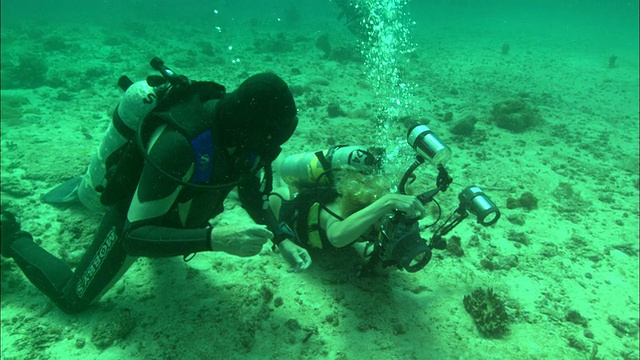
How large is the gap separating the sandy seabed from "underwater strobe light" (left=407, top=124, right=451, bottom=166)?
1606mm

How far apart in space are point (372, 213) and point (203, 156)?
60.7 inches

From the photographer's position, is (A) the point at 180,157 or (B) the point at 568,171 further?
(B) the point at 568,171

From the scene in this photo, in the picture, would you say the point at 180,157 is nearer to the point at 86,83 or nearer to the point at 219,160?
the point at 219,160

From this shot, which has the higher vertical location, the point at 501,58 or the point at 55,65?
the point at 501,58

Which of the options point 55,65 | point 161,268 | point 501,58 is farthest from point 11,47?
point 501,58

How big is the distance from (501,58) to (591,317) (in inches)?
715

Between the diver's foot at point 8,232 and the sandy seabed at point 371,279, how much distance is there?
0.45 metres

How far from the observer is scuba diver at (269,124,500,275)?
2982 millimetres

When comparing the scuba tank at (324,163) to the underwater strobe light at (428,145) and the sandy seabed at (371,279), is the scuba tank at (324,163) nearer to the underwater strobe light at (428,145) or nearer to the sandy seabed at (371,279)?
the underwater strobe light at (428,145)

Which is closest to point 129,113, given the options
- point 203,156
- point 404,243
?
point 203,156

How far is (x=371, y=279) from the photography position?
3.84 m

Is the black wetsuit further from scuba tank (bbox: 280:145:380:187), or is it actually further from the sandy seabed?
scuba tank (bbox: 280:145:380:187)

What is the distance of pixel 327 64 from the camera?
15180 millimetres

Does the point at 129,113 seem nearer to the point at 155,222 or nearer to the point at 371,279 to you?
the point at 155,222
